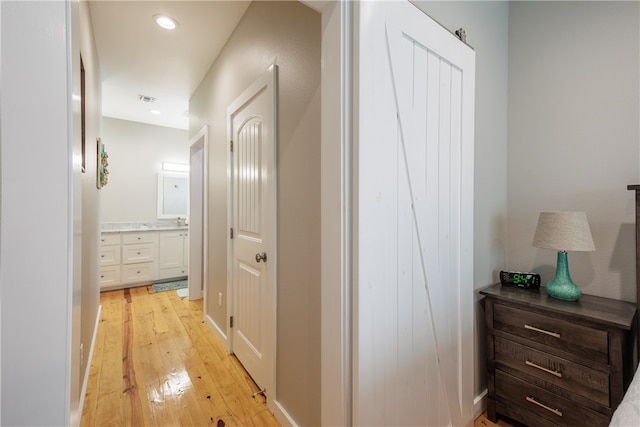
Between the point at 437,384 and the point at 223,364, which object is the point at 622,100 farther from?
the point at 223,364

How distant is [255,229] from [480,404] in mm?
1815

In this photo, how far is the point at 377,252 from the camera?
1054 mm

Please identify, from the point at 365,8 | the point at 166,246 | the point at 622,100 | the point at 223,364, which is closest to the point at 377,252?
the point at 365,8

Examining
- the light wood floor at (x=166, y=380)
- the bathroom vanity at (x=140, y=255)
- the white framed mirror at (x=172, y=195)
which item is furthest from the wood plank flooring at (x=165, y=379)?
the white framed mirror at (x=172, y=195)

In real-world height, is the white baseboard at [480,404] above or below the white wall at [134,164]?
below

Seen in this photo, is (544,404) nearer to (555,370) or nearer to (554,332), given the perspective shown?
(555,370)

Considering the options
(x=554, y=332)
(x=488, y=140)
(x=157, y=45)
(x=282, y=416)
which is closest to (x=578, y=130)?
(x=488, y=140)

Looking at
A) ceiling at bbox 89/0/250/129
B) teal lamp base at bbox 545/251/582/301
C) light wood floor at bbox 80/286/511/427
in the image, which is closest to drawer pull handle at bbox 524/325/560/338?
teal lamp base at bbox 545/251/582/301

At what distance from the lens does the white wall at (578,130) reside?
1.47 m

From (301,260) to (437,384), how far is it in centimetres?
90

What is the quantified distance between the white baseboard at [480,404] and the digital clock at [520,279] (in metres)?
0.68

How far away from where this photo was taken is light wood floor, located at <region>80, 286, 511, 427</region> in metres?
1.63

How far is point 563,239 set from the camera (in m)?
1.38

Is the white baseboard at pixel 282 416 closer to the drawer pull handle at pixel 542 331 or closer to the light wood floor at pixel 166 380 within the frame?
the light wood floor at pixel 166 380
